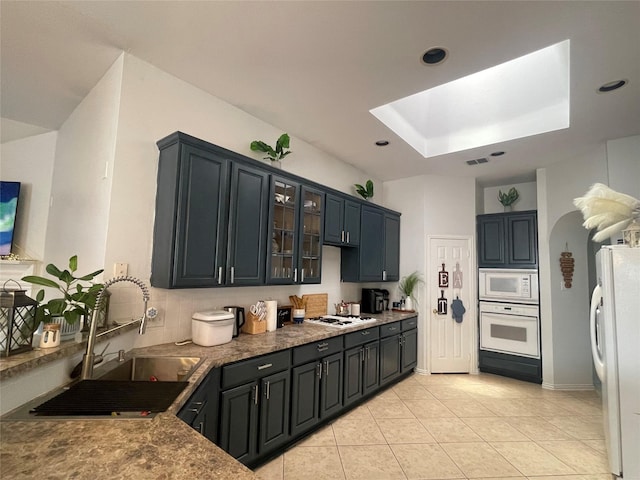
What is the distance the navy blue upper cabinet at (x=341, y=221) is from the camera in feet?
11.7

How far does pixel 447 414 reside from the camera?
3340 mm

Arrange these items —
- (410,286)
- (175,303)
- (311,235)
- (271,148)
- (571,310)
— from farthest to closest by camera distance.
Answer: (410,286) < (571,310) < (311,235) < (271,148) < (175,303)

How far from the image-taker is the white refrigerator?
2113 mm

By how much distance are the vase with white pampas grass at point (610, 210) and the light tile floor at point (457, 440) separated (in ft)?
6.16

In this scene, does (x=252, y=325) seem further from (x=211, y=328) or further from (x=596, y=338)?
(x=596, y=338)

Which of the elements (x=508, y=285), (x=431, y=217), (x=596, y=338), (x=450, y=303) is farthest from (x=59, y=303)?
(x=508, y=285)

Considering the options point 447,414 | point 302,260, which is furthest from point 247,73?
point 447,414

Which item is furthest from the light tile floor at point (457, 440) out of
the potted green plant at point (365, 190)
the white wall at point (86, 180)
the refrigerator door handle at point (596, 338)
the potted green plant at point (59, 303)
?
the potted green plant at point (365, 190)

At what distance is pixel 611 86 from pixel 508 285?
9.26 ft

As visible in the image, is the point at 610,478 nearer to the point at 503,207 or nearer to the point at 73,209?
the point at 503,207

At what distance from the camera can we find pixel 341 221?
3752mm

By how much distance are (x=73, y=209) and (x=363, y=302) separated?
353 centimetres

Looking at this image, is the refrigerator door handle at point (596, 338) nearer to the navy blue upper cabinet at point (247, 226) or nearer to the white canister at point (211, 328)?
the navy blue upper cabinet at point (247, 226)

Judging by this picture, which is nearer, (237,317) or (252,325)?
(237,317)
